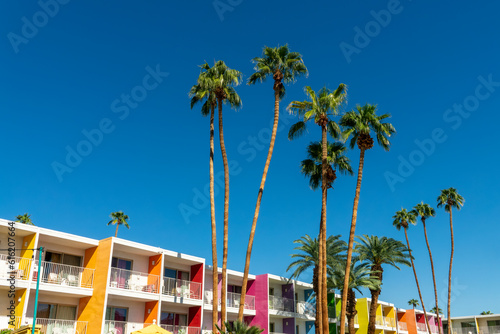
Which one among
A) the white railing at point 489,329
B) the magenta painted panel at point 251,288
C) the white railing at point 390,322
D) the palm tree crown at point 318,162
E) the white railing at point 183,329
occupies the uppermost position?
the palm tree crown at point 318,162

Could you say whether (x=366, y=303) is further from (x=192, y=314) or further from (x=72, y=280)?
(x=72, y=280)

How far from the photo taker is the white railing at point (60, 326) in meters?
24.9

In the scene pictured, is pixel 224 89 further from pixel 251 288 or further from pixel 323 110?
pixel 251 288

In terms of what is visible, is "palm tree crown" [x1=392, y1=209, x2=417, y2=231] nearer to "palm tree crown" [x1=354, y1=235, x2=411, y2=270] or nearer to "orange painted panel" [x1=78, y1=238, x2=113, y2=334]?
"palm tree crown" [x1=354, y1=235, x2=411, y2=270]

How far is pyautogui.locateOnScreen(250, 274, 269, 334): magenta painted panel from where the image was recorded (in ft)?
123

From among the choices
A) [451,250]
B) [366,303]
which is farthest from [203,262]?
[451,250]

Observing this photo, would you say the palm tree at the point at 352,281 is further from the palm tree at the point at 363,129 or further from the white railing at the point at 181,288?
the white railing at the point at 181,288

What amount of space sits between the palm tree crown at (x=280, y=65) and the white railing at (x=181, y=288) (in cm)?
1461

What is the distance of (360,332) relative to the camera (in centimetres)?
5047

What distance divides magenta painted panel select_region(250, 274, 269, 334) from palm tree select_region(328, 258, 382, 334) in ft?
18.7

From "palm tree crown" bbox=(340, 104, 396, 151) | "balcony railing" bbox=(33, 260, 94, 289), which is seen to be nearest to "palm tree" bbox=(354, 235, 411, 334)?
"palm tree crown" bbox=(340, 104, 396, 151)

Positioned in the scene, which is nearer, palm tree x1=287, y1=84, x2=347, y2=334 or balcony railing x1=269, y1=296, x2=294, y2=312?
palm tree x1=287, y1=84, x2=347, y2=334

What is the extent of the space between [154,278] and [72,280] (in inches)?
211

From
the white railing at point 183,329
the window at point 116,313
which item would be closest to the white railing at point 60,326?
the window at point 116,313
